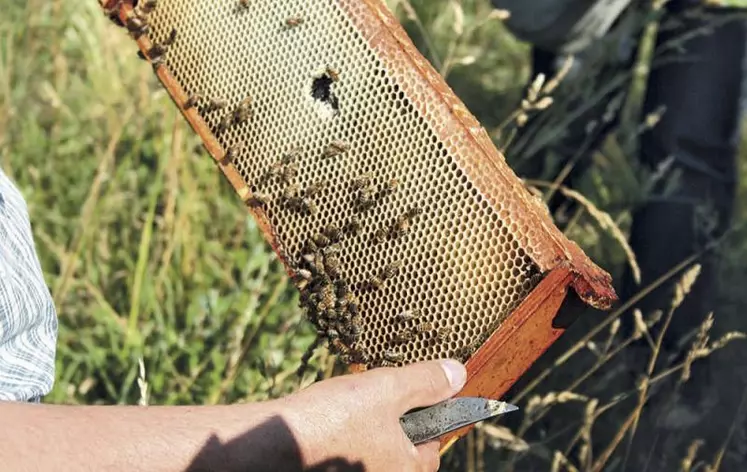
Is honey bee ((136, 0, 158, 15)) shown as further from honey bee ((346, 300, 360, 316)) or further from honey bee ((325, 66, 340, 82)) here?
honey bee ((346, 300, 360, 316))

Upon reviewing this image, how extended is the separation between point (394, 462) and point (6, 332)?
0.79 meters

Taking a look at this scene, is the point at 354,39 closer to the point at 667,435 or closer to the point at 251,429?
the point at 251,429

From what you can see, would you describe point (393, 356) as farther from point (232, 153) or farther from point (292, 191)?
point (232, 153)

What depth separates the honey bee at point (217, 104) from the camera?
2.40 meters

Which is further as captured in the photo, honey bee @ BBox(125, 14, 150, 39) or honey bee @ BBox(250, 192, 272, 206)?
honey bee @ BBox(125, 14, 150, 39)

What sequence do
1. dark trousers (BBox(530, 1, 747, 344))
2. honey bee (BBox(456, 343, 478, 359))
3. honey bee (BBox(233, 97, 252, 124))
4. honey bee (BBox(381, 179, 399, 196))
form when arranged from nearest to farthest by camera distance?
honey bee (BBox(456, 343, 478, 359)) → honey bee (BBox(381, 179, 399, 196)) → honey bee (BBox(233, 97, 252, 124)) → dark trousers (BBox(530, 1, 747, 344))

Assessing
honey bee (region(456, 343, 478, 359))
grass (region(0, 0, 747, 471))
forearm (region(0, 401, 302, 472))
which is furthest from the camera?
grass (region(0, 0, 747, 471))

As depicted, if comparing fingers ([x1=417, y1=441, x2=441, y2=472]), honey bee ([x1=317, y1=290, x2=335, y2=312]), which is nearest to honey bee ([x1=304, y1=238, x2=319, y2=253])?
honey bee ([x1=317, y1=290, x2=335, y2=312])

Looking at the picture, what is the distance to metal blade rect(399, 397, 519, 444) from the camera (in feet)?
6.13

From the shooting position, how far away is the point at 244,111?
7.70ft

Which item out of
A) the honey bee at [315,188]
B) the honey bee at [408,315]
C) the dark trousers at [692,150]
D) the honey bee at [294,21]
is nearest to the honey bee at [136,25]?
the honey bee at [294,21]

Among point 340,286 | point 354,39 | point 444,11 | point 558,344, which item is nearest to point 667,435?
point 558,344

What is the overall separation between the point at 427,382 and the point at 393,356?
20 cm

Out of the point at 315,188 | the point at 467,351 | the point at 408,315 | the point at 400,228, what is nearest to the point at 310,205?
the point at 315,188
